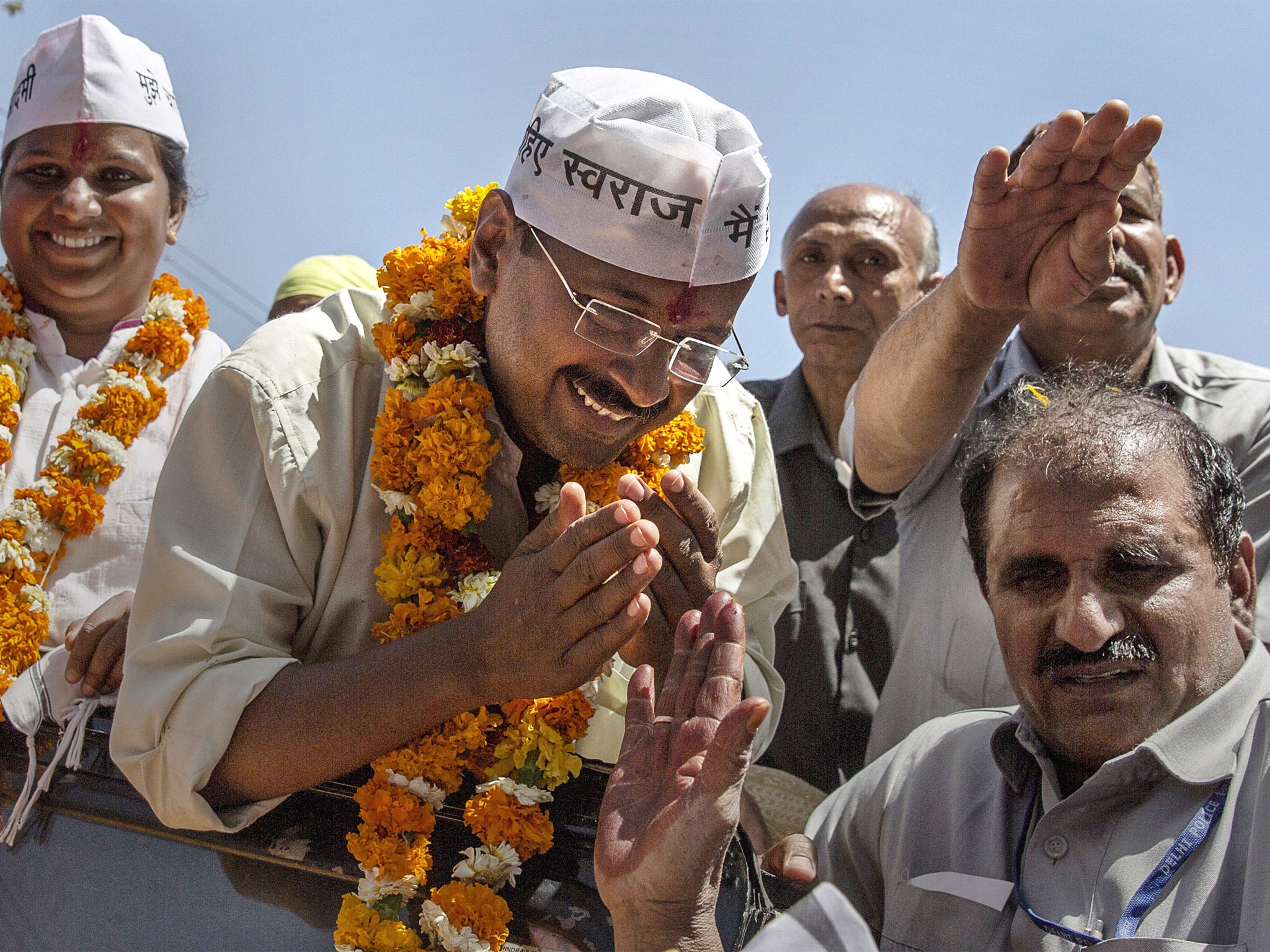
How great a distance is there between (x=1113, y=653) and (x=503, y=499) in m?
1.57

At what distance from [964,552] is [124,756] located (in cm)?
253

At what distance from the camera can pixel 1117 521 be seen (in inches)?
109

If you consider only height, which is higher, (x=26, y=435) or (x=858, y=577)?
(x=26, y=435)

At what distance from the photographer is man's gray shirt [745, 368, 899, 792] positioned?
15.0 feet

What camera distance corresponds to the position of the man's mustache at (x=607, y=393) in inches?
116

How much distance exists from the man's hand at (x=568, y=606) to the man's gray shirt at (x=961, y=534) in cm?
155

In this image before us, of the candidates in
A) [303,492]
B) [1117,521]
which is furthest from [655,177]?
[1117,521]

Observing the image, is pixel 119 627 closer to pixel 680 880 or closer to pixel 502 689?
pixel 502 689

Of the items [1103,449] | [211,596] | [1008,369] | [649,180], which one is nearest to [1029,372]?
[1008,369]

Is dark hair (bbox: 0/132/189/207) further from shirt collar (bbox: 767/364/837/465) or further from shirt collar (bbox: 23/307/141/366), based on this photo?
shirt collar (bbox: 767/364/837/465)

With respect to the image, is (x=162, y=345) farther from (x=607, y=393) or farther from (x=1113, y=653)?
(x=1113, y=653)

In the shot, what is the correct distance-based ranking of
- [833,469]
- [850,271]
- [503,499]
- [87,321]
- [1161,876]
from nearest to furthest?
1. [1161,876]
2. [503,499]
3. [87,321]
4. [833,469]
5. [850,271]

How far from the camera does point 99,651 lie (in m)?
3.15

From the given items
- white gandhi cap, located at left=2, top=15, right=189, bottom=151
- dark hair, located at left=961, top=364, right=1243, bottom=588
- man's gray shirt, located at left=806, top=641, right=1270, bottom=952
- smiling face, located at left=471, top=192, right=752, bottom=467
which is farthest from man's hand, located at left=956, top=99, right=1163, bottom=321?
white gandhi cap, located at left=2, top=15, right=189, bottom=151
